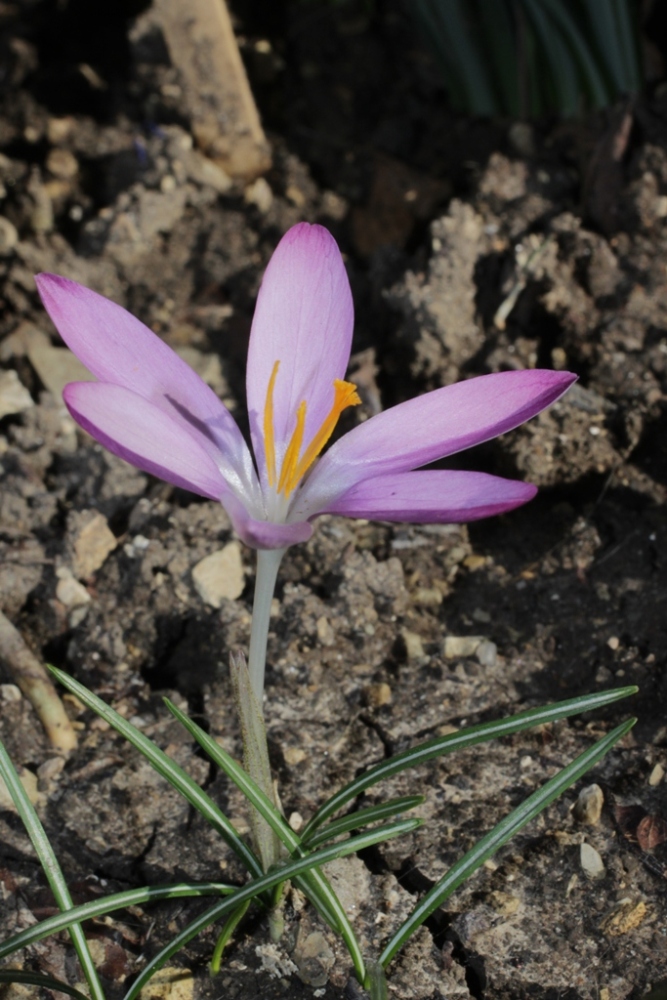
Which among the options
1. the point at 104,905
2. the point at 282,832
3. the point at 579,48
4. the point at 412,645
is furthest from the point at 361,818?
the point at 579,48

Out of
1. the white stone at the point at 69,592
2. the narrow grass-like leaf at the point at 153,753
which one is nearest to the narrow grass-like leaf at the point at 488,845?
the narrow grass-like leaf at the point at 153,753

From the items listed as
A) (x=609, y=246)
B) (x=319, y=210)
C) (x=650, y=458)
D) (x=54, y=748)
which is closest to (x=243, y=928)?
(x=54, y=748)

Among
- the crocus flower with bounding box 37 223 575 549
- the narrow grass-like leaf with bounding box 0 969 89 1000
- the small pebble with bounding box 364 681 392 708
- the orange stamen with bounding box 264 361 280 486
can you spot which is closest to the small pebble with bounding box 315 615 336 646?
→ the small pebble with bounding box 364 681 392 708

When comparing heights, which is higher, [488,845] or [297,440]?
[297,440]

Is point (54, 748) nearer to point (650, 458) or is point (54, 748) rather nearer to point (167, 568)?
point (167, 568)

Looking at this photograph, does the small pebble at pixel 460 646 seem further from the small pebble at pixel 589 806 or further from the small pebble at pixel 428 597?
the small pebble at pixel 589 806

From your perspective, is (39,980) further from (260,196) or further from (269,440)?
(260,196)

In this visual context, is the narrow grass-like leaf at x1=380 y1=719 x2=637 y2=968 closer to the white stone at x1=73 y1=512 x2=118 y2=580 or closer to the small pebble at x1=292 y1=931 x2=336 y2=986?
the small pebble at x1=292 y1=931 x2=336 y2=986
